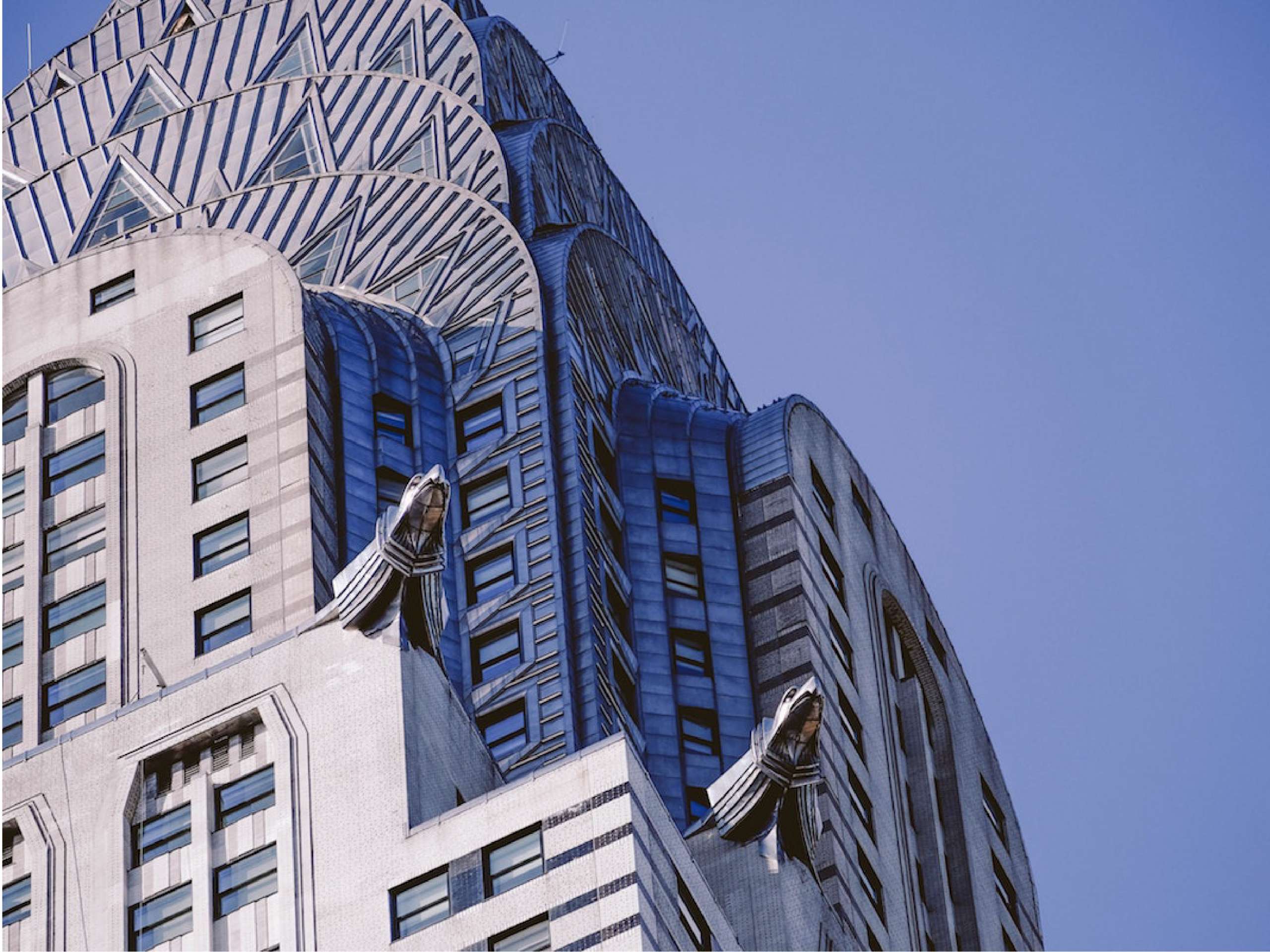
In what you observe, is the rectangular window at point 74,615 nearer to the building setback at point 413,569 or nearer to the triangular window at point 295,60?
the building setback at point 413,569

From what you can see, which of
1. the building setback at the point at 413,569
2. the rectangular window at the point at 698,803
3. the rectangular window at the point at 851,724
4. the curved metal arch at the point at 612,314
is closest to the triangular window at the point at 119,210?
the building setback at the point at 413,569

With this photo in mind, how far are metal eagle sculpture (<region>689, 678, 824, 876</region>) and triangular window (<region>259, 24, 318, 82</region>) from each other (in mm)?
60539

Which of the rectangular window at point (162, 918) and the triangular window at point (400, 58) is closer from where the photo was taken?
the rectangular window at point (162, 918)

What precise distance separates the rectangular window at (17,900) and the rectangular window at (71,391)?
26.6 meters

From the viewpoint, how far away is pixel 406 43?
152 m

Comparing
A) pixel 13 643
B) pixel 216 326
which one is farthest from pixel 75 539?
pixel 216 326

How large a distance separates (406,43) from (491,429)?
111 feet

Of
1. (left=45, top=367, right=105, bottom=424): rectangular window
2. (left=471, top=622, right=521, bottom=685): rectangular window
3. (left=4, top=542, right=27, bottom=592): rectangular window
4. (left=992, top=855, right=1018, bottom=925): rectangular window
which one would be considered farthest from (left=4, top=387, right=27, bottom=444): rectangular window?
(left=992, top=855, right=1018, bottom=925): rectangular window

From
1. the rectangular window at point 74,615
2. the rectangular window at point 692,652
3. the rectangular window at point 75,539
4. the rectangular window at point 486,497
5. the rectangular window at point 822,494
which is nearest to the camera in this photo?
the rectangular window at point 74,615

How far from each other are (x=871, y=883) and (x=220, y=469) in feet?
88.9

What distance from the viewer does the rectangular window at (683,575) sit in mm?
125875

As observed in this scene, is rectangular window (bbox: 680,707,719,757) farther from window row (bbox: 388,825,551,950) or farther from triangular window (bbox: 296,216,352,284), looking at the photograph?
window row (bbox: 388,825,551,950)

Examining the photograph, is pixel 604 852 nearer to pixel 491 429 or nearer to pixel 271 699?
pixel 271 699

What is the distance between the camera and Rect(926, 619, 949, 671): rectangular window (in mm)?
137875
